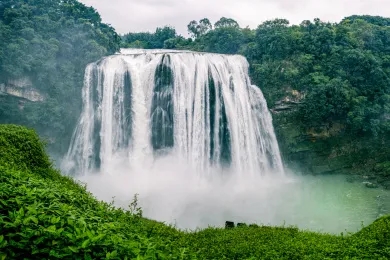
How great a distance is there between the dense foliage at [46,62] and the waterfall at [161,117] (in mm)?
1370

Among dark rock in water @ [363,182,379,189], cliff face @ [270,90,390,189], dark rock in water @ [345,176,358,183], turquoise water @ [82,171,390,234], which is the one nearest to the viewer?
turquoise water @ [82,171,390,234]

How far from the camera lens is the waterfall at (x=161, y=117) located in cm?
2177

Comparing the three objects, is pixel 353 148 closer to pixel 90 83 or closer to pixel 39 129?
pixel 90 83

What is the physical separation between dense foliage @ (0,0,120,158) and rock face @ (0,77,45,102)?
0.22m

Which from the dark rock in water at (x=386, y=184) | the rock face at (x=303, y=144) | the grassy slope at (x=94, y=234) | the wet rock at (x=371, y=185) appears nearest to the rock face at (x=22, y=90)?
the grassy slope at (x=94, y=234)

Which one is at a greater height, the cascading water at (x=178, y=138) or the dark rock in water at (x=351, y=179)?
the cascading water at (x=178, y=138)

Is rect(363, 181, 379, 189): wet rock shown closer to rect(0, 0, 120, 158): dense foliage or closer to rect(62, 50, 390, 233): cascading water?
rect(62, 50, 390, 233): cascading water

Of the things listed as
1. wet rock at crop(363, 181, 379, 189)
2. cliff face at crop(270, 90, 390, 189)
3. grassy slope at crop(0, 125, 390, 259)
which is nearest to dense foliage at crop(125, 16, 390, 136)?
cliff face at crop(270, 90, 390, 189)

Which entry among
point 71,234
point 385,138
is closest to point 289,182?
point 385,138

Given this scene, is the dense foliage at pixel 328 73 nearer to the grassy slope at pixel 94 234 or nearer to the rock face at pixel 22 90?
the rock face at pixel 22 90

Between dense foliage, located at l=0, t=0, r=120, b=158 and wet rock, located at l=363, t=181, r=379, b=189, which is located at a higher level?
dense foliage, located at l=0, t=0, r=120, b=158

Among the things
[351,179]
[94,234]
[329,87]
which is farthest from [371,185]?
[94,234]

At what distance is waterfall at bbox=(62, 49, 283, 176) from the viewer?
21766 millimetres

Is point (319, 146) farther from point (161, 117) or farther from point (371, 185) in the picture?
point (161, 117)
